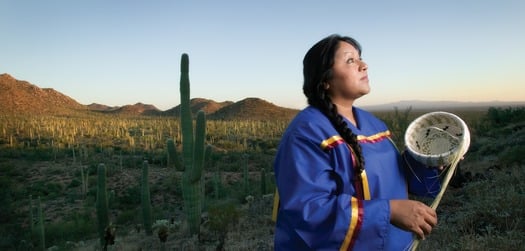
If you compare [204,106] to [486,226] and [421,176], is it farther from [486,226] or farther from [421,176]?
[421,176]

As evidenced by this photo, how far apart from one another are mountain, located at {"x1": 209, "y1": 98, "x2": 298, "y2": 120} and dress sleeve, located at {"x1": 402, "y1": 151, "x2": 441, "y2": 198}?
65461mm

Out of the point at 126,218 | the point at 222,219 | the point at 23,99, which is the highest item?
the point at 23,99

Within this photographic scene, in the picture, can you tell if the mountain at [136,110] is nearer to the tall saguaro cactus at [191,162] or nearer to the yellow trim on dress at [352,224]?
the tall saguaro cactus at [191,162]

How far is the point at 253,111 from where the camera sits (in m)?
71.8

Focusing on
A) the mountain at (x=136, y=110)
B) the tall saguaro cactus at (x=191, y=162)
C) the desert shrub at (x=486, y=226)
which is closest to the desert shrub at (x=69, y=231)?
the tall saguaro cactus at (x=191, y=162)

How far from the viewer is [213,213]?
6473mm

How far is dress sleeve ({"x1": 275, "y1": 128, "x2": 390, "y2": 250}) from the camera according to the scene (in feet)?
4.29

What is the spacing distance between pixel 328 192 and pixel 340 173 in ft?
0.32

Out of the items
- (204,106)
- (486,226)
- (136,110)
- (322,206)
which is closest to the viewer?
(322,206)

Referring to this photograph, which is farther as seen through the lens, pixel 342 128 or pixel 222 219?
pixel 222 219

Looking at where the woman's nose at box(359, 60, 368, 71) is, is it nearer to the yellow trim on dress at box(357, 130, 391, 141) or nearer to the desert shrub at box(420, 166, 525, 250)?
the yellow trim on dress at box(357, 130, 391, 141)

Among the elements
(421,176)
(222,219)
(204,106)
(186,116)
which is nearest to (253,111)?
(204,106)

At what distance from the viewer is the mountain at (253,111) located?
2717 inches

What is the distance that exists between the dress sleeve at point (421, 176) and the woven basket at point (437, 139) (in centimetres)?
7
